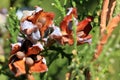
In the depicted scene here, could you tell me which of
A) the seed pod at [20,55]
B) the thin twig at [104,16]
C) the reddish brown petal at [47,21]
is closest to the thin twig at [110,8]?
the thin twig at [104,16]

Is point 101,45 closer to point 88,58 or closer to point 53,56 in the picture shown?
point 88,58

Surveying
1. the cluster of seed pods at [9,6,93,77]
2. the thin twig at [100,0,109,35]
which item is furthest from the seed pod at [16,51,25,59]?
the thin twig at [100,0,109,35]

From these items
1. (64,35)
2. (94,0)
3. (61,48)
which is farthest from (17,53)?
(94,0)

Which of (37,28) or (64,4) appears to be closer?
(37,28)

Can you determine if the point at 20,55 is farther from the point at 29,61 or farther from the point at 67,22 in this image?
the point at 67,22

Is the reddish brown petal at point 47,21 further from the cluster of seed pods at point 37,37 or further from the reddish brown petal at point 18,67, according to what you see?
the reddish brown petal at point 18,67

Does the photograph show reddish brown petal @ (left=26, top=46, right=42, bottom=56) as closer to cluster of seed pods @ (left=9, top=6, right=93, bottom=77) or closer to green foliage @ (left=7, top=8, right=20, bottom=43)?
cluster of seed pods @ (left=9, top=6, right=93, bottom=77)

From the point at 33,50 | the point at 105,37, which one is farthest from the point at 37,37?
the point at 105,37
